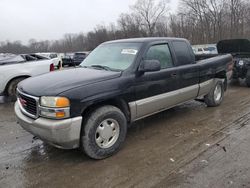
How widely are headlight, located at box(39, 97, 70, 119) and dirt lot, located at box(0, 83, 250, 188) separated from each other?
82 cm

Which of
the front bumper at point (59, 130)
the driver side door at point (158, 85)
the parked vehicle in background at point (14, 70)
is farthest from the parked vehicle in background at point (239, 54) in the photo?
the front bumper at point (59, 130)

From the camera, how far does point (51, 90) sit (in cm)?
306

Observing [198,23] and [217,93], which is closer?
[217,93]

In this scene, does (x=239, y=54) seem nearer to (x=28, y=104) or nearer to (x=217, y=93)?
(x=217, y=93)

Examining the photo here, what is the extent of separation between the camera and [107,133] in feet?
11.4

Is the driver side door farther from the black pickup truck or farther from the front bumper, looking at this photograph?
the front bumper

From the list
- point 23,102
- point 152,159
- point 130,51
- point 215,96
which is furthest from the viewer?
point 215,96

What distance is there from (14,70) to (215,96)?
19.8 ft

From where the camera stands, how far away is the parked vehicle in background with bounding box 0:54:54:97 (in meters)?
7.27

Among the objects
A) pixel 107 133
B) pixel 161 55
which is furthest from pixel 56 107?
pixel 161 55

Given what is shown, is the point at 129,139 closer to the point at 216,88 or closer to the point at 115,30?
the point at 216,88

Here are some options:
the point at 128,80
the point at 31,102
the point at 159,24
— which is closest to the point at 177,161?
the point at 128,80

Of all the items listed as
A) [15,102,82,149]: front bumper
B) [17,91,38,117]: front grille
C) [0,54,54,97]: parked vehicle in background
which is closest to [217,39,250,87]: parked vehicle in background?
[0,54,54,97]: parked vehicle in background

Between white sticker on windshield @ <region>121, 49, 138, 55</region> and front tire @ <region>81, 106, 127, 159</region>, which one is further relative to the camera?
white sticker on windshield @ <region>121, 49, 138, 55</region>
